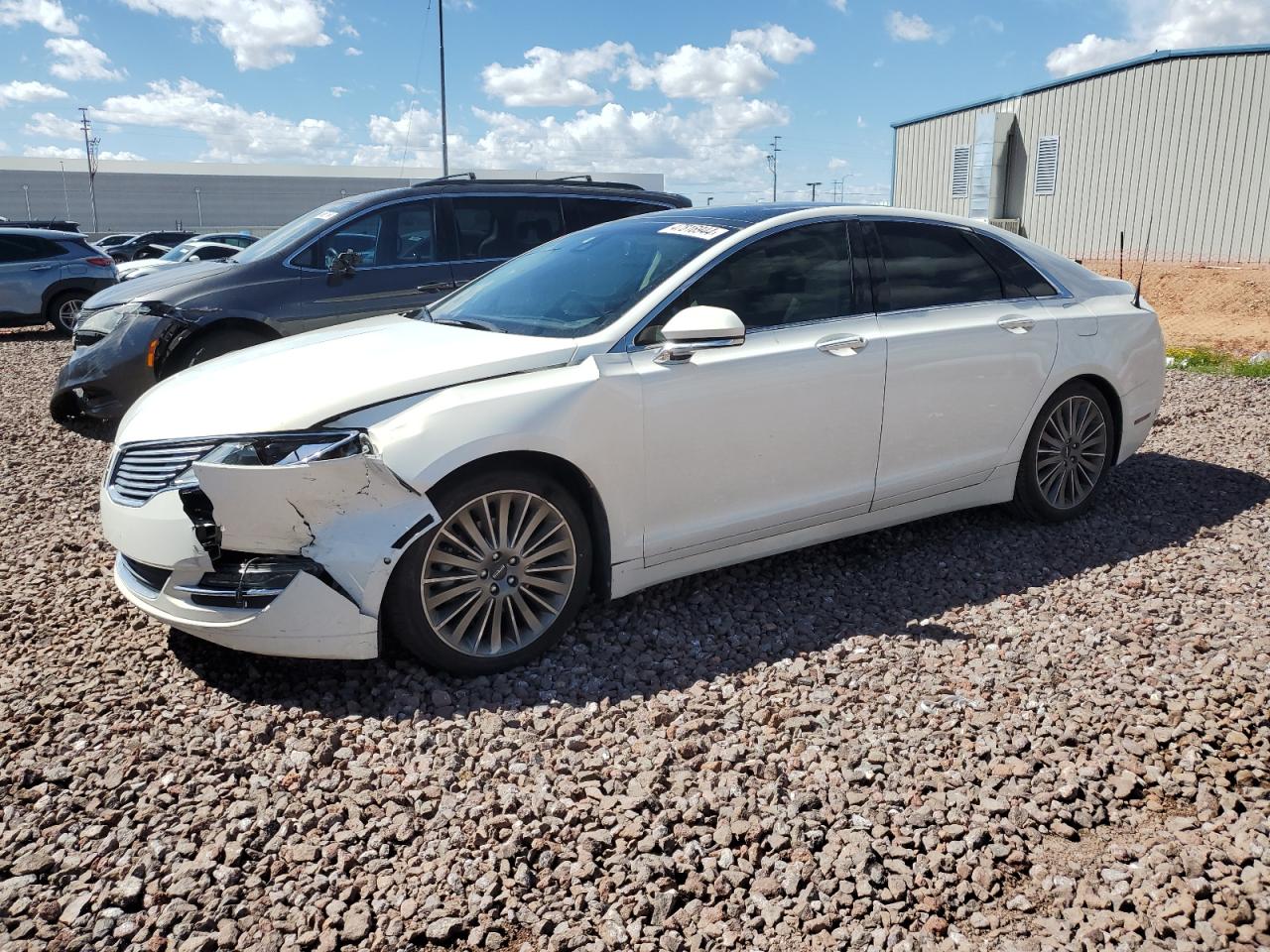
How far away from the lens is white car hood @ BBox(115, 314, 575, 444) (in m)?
3.47

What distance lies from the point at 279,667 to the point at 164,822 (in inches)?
38.3

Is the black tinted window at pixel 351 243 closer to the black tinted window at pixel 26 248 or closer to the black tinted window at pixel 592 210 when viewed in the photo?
the black tinted window at pixel 592 210

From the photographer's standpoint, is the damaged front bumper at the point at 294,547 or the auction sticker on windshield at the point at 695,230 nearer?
the damaged front bumper at the point at 294,547

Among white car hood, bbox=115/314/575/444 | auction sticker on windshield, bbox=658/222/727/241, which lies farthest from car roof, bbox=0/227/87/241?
auction sticker on windshield, bbox=658/222/727/241

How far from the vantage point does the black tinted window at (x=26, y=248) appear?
14.8 metres

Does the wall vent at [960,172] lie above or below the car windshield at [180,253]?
above

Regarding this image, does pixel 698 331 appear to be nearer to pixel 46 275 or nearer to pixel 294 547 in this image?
pixel 294 547

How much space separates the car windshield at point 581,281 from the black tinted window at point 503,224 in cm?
312

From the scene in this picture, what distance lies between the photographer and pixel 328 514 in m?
3.34

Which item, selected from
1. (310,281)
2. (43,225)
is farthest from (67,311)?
(43,225)

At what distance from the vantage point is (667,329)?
12.4 ft

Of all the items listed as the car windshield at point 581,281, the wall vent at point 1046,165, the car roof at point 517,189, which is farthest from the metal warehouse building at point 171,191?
the car windshield at point 581,281

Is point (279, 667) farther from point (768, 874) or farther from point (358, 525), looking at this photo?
point (768, 874)

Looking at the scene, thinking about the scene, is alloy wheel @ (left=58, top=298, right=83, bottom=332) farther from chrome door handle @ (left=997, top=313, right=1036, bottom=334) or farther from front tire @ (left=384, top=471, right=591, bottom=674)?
chrome door handle @ (left=997, top=313, right=1036, bottom=334)
